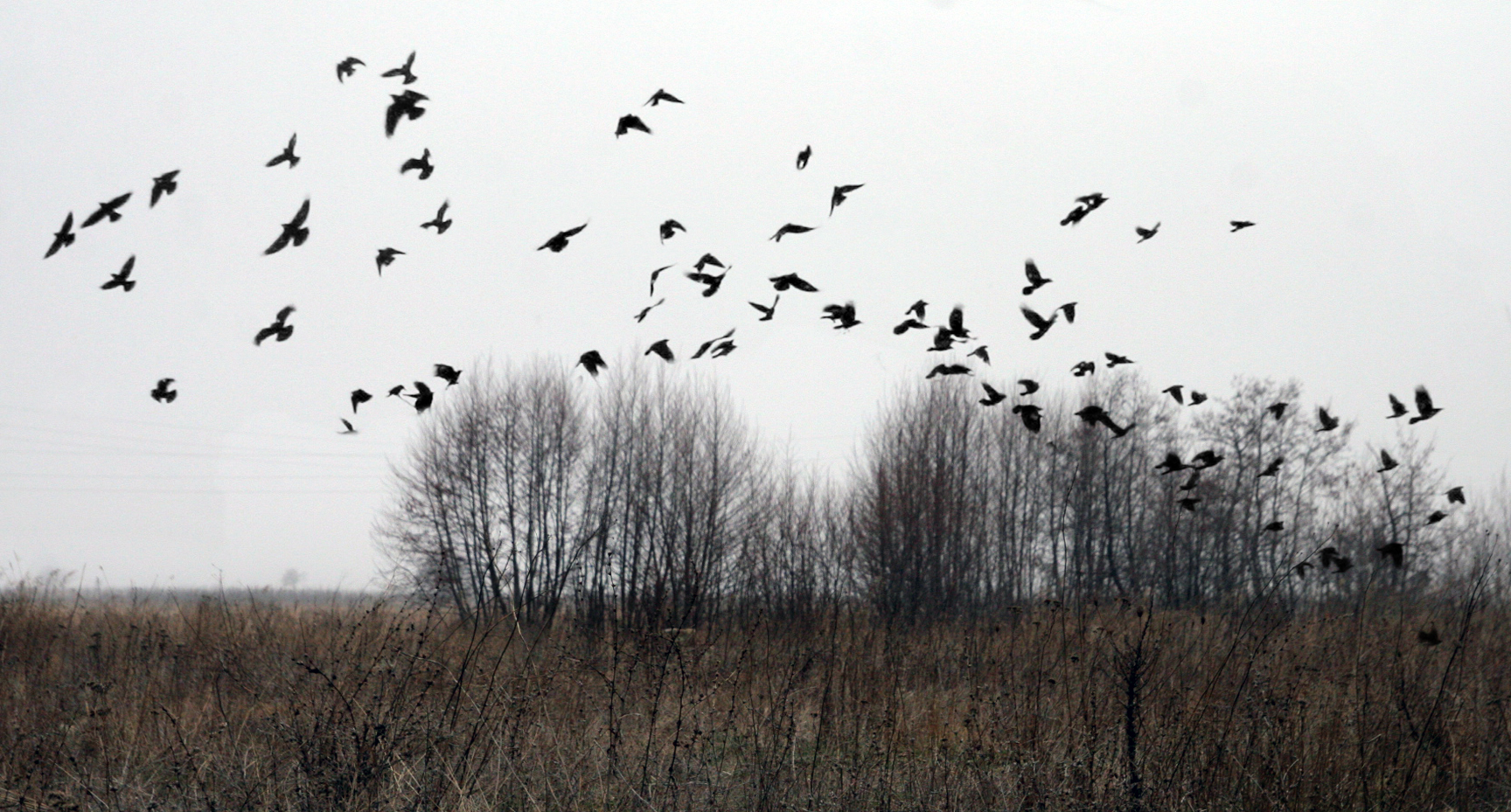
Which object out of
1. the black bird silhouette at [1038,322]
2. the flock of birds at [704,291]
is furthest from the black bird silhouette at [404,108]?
the black bird silhouette at [1038,322]

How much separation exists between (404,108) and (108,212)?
189cm

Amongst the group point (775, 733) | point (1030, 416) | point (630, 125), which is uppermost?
point (630, 125)

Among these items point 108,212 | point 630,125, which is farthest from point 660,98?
point 108,212

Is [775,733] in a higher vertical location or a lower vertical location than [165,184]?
lower

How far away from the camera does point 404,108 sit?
5.25 meters

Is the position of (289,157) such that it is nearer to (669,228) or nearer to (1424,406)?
(669,228)

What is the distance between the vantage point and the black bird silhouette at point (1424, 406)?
5.43m

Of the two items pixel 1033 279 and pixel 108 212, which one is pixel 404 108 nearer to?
pixel 108 212

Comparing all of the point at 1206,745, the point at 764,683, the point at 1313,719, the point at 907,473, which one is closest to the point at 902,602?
the point at 907,473

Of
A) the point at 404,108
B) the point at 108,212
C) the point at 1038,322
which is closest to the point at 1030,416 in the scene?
the point at 1038,322

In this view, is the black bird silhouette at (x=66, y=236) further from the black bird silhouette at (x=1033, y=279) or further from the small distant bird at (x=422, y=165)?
the black bird silhouette at (x=1033, y=279)

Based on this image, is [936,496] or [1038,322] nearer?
[1038,322]

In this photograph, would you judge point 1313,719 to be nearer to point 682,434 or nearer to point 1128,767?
point 1128,767

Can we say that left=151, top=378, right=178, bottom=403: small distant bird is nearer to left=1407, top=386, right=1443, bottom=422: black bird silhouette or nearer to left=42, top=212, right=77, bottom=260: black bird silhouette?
left=42, top=212, right=77, bottom=260: black bird silhouette
